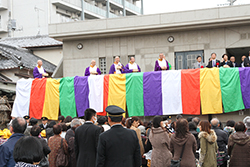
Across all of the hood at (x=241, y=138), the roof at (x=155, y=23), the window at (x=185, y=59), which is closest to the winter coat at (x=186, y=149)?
the hood at (x=241, y=138)

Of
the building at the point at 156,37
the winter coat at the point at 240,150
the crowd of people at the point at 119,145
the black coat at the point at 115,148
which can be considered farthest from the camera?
the building at the point at 156,37

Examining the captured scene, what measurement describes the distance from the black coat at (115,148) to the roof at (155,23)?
12612 millimetres

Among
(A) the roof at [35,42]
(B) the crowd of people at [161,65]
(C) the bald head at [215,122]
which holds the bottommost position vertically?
(C) the bald head at [215,122]

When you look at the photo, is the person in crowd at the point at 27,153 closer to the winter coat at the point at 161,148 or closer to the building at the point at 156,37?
the winter coat at the point at 161,148

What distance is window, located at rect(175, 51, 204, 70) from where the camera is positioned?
17.1 m

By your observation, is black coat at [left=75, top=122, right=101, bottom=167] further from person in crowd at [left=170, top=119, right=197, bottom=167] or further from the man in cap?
person in crowd at [left=170, top=119, right=197, bottom=167]

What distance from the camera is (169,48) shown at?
17.5m

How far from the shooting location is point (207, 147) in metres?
6.41

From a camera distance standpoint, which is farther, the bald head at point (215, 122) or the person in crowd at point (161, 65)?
the person in crowd at point (161, 65)

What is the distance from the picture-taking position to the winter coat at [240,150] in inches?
247

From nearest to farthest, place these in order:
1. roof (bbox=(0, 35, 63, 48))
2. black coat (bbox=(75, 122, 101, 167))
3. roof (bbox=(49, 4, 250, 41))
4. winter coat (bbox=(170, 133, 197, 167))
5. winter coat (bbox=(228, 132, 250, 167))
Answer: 1. black coat (bbox=(75, 122, 101, 167))
2. winter coat (bbox=(170, 133, 197, 167))
3. winter coat (bbox=(228, 132, 250, 167))
4. roof (bbox=(49, 4, 250, 41))
5. roof (bbox=(0, 35, 63, 48))

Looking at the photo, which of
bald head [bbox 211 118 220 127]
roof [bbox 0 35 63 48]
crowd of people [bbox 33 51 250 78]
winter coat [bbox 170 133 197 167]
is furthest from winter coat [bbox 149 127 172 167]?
roof [bbox 0 35 63 48]

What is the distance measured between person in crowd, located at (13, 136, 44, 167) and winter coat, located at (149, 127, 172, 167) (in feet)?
11.2

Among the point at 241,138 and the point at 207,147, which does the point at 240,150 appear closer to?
the point at 241,138
